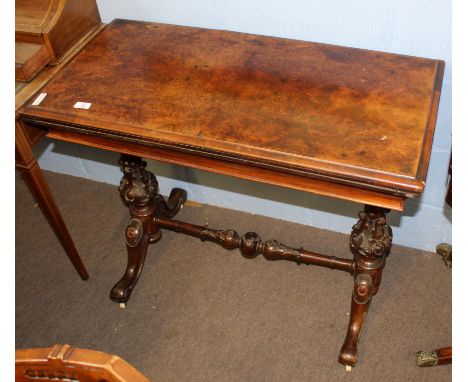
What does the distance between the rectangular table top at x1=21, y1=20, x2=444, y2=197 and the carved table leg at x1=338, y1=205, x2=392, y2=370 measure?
0.35m

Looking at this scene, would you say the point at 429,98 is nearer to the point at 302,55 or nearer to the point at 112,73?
the point at 302,55

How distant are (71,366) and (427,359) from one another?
4.62 ft

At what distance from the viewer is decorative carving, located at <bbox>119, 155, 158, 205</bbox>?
2.06m

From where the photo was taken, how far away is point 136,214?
86.5 inches

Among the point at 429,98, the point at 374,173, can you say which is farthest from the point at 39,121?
the point at 429,98

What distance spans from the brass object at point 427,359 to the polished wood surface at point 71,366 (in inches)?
52.8

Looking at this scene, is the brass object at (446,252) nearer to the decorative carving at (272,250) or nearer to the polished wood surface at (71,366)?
the decorative carving at (272,250)

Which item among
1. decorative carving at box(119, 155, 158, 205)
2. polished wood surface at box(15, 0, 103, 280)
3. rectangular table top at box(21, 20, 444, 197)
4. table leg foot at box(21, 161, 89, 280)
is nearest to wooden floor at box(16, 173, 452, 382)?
table leg foot at box(21, 161, 89, 280)

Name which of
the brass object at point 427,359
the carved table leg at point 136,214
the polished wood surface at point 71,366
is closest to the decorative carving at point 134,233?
the carved table leg at point 136,214

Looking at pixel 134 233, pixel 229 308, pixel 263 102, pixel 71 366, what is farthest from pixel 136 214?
pixel 71 366

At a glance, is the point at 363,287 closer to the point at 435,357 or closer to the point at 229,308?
the point at 435,357

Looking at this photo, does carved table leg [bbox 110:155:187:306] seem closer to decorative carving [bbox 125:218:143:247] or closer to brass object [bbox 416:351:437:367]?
decorative carving [bbox 125:218:143:247]

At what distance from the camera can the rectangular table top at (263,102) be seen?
1.40 metres

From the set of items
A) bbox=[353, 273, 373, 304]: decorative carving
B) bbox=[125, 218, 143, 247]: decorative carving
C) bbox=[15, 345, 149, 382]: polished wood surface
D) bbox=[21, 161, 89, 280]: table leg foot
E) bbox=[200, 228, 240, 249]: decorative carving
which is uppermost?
bbox=[200, 228, 240, 249]: decorative carving
